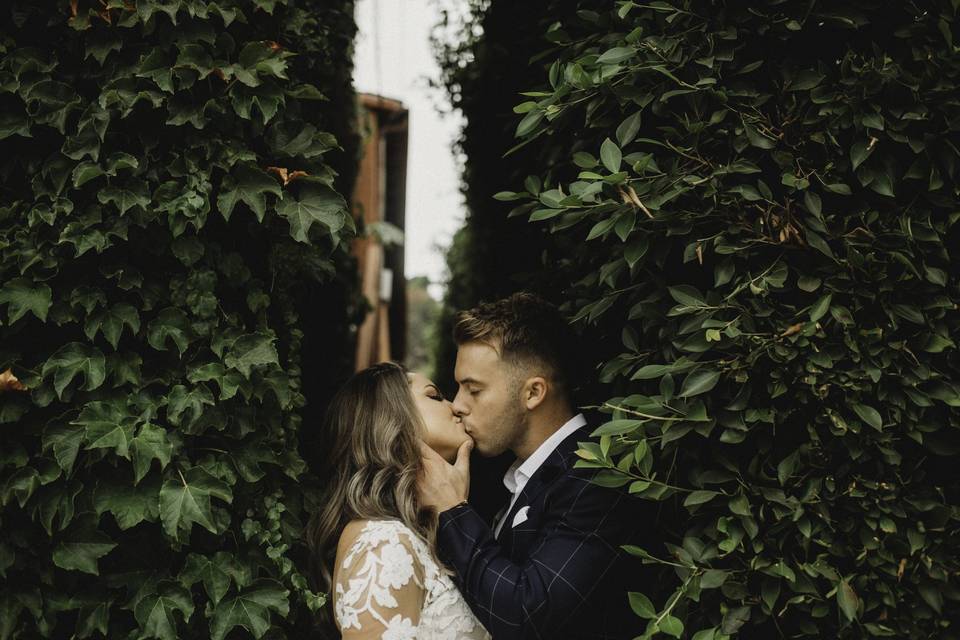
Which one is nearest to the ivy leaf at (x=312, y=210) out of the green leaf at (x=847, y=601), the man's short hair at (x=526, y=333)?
the man's short hair at (x=526, y=333)

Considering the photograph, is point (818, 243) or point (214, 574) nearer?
point (818, 243)

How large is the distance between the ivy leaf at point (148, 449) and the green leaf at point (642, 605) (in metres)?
1.20

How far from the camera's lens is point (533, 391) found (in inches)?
107

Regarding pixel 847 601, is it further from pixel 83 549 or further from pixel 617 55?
pixel 83 549

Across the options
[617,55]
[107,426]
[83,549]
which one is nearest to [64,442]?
[107,426]

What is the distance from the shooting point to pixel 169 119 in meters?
1.88

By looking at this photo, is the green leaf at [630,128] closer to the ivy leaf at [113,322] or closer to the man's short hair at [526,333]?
the man's short hair at [526,333]

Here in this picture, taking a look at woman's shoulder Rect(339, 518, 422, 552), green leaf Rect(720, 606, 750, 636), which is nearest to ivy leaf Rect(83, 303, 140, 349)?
woman's shoulder Rect(339, 518, 422, 552)

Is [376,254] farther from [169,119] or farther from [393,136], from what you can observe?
[169,119]

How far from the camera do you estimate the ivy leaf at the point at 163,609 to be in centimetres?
183

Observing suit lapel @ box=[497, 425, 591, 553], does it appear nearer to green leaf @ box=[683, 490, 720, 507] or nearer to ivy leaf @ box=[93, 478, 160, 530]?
green leaf @ box=[683, 490, 720, 507]

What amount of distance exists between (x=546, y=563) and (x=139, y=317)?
4.44ft

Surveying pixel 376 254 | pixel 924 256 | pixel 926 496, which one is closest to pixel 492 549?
pixel 926 496

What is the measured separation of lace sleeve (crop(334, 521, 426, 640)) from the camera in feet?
7.45
